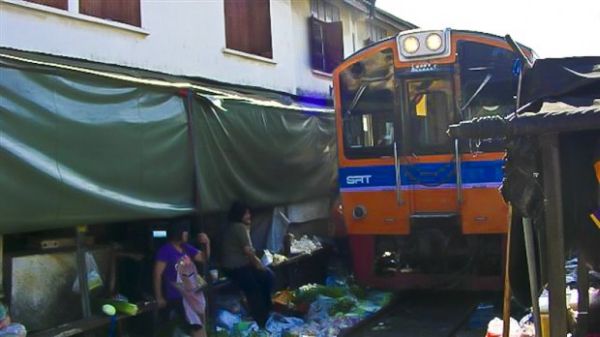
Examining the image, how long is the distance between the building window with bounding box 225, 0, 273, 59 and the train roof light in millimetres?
2686

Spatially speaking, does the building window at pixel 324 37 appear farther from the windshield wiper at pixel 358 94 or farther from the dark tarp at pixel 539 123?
the dark tarp at pixel 539 123

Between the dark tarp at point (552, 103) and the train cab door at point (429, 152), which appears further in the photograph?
the train cab door at point (429, 152)

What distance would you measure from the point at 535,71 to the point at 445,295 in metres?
6.51

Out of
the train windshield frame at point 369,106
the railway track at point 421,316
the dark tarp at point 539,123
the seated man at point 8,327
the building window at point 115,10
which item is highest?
the building window at point 115,10

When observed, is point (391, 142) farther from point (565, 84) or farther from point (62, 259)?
point (565, 84)

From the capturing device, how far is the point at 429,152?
823cm

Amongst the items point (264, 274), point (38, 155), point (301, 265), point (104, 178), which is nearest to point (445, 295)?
point (301, 265)

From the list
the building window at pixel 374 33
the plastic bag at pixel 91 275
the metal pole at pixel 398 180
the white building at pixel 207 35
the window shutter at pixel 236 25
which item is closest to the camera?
the plastic bag at pixel 91 275

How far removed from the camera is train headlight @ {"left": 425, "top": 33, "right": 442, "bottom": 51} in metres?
8.18

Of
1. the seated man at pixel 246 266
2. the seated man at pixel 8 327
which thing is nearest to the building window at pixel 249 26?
the seated man at pixel 246 266

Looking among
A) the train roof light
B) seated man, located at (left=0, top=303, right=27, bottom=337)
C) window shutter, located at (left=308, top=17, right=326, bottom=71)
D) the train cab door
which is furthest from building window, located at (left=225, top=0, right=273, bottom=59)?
seated man, located at (left=0, top=303, right=27, bottom=337)

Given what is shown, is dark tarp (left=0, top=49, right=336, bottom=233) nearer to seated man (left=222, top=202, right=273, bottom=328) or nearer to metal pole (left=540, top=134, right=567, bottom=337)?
seated man (left=222, top=202, right=273, bottom=328)

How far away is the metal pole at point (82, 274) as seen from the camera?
19.4 feet

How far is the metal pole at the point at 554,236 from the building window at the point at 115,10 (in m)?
5.65
